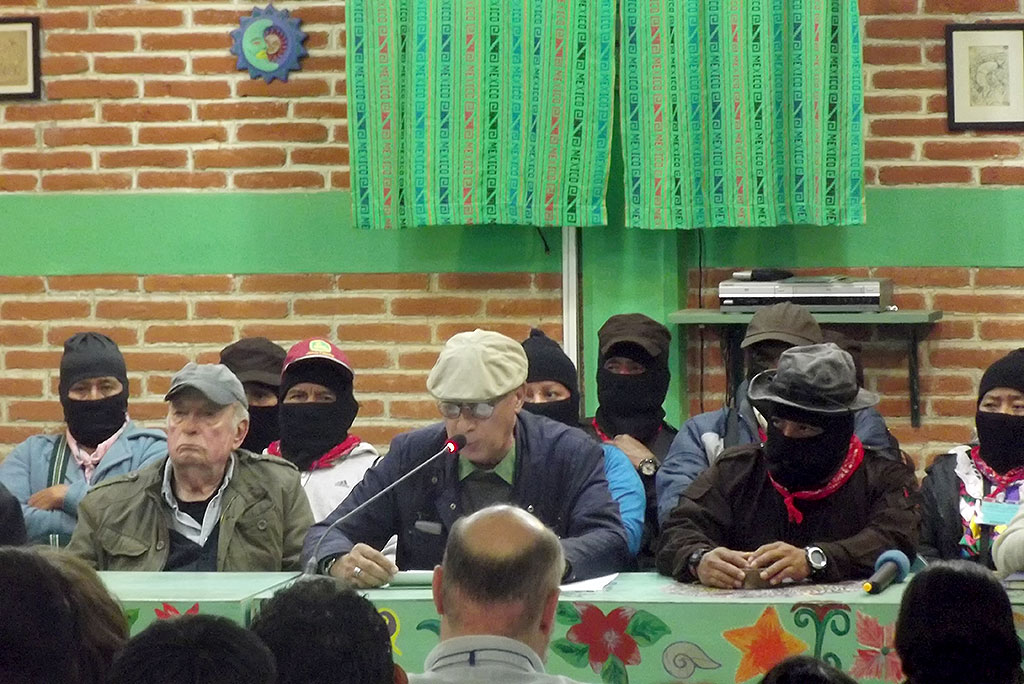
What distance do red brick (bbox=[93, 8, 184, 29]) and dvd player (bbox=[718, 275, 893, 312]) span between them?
1919 mm

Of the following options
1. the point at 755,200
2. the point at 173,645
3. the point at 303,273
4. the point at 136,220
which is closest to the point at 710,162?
the point at 755,200

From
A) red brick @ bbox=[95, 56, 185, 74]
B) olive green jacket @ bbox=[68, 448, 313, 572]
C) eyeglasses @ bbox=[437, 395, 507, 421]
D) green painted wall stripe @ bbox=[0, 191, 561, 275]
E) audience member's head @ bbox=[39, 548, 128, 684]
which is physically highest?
red brick @ bbox=[95, 56, 185, 74]

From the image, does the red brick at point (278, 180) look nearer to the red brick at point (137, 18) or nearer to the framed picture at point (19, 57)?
the red brick at point (137, 18)

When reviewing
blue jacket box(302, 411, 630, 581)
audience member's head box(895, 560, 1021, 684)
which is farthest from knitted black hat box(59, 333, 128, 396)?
audience member's head box(895, 560, 1021, 684)

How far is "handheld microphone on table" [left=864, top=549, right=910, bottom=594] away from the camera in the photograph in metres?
2.64

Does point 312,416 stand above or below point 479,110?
below

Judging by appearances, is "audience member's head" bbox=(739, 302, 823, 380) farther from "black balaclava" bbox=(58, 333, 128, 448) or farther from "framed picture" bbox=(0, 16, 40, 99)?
"framed picture" bbox=(0, 16, 40, 99)

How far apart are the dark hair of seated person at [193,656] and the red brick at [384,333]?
10.5 feet

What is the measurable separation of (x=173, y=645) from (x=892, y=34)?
355 centimetres

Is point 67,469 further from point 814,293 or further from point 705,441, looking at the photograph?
point 814,293

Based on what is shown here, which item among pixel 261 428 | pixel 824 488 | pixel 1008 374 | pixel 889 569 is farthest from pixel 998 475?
pixel 261 428

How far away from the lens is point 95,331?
477cm

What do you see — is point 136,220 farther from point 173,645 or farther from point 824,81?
point 173,645

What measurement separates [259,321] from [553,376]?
116 centimetres
